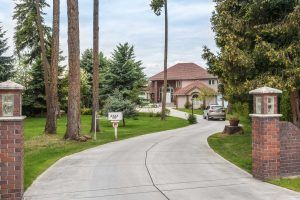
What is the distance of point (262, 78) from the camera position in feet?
49.2

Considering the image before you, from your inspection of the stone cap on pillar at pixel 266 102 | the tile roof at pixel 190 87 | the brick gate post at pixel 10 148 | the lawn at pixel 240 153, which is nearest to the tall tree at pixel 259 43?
the lawn at pixel 240 153

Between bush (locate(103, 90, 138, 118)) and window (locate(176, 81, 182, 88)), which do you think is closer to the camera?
bush (locate(103, 90, 138, 118))

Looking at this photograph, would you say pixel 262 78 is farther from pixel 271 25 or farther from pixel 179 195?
pixel 179 195

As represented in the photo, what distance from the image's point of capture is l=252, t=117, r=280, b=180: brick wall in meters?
10.8

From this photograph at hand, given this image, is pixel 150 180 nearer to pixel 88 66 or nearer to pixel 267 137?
pixel 267 137

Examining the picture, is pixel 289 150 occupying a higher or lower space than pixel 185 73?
lower

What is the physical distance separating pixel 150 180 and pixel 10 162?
10.7 feet

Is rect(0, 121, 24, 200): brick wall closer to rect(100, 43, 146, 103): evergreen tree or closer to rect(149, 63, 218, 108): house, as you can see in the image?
rect(100, 43, 146, 103): evergreen tree

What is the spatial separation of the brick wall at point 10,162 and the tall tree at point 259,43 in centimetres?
849

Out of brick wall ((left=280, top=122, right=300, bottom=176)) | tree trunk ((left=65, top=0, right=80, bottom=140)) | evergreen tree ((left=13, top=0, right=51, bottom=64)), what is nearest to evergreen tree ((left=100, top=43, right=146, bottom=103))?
evergreen tree ((left=13, top=0, right=51, bottom=64))

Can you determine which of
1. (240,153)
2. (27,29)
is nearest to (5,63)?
(27,29)

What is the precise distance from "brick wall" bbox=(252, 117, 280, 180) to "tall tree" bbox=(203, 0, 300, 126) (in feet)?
12.2

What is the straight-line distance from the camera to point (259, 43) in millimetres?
14859

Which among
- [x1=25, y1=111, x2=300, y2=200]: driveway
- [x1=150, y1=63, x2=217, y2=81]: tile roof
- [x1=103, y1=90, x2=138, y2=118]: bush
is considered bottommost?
→ [x1=25, y1=111, x2=300, y2=200]: driveway
